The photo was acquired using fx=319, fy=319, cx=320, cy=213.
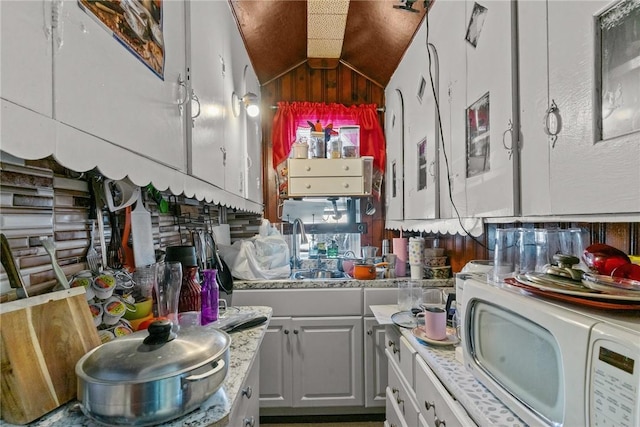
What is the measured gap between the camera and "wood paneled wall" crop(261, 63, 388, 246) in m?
3.10

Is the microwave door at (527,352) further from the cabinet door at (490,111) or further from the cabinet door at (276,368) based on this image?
the cabinet door at (276,368)

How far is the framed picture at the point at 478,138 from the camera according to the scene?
1279 millimetres

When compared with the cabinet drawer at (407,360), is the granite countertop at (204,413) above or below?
above

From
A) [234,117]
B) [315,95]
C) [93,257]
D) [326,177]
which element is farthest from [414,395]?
[315,95]

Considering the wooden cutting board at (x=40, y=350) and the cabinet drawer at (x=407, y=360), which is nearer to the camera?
the wooden cutting board at (x=40, y=350)

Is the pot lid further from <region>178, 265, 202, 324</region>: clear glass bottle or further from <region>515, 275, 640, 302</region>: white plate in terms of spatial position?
<region>515, 275, 640, 302</region>: white plate

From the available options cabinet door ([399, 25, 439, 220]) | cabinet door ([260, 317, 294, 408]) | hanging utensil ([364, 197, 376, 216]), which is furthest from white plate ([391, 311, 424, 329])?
hanging utensil ([364, 197, 376, 216])

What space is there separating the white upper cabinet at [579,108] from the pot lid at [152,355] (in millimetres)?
989

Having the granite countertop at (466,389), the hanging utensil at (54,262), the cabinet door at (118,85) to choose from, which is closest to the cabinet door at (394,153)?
the granite countertop at (466,389)

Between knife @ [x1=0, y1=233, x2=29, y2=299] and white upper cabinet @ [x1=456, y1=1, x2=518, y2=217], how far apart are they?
1.39 metres

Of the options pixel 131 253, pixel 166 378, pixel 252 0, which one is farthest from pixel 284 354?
pixel 252 0

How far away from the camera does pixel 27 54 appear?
19.5 inches

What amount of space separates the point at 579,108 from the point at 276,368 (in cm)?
201

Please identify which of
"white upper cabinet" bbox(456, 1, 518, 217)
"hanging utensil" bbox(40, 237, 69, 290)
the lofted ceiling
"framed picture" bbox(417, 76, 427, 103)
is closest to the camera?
"hanging utensil" bbox(40, 237, 69, 290)
